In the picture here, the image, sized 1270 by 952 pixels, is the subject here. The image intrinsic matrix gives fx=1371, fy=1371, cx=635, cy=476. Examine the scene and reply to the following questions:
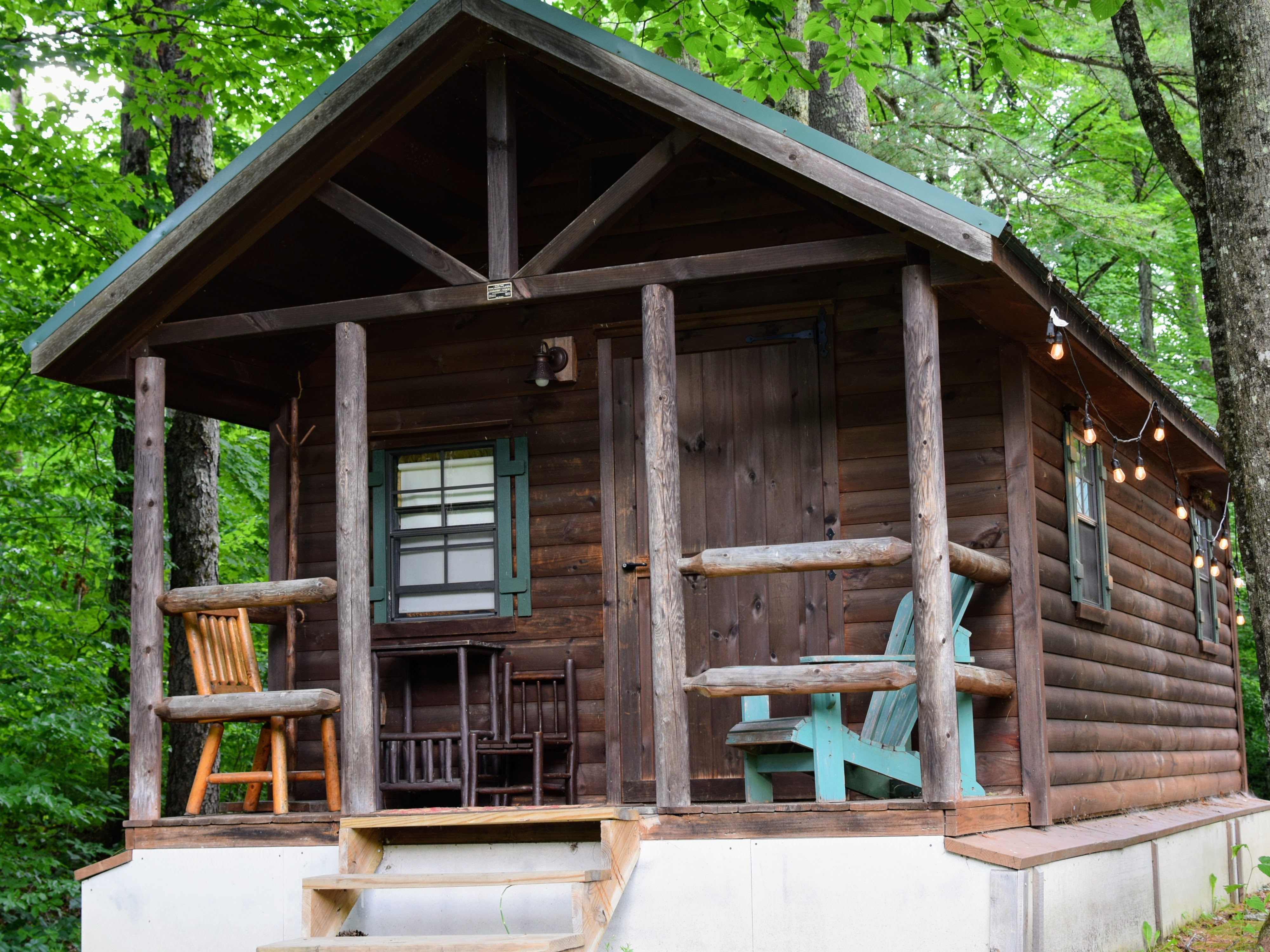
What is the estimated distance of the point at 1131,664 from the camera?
844 centimetres

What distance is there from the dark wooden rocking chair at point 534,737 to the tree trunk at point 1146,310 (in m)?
12.8

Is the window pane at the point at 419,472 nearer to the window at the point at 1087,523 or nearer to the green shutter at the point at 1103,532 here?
the window at the point at 1087,523

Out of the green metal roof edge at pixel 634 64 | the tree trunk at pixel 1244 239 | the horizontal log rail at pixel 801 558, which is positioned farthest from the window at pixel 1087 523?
the green metal roof edge at pixel 634 64

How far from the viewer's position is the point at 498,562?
7.51m

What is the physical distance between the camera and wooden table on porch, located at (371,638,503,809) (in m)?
6.76

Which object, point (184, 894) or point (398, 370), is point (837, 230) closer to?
point (398, 370)

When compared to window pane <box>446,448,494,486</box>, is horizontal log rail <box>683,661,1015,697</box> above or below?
below

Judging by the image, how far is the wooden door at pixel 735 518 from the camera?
273 inches

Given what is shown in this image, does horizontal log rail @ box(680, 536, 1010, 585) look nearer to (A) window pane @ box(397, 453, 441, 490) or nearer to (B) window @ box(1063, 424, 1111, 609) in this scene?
(B) window @ box(1063, 424, 1111, 609)

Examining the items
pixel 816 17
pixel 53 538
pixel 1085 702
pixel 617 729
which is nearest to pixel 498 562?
pixel 617 729

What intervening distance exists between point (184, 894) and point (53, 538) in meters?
6.79

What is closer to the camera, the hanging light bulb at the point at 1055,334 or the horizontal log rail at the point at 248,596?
the hanging light bulb at the point at 1055,334

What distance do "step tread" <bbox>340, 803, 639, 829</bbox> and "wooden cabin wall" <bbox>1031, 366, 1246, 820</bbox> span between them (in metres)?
2.26

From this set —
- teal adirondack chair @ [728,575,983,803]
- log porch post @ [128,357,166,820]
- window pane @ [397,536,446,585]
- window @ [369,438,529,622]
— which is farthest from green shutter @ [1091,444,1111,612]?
log porch post @ [128,357,166,820]
